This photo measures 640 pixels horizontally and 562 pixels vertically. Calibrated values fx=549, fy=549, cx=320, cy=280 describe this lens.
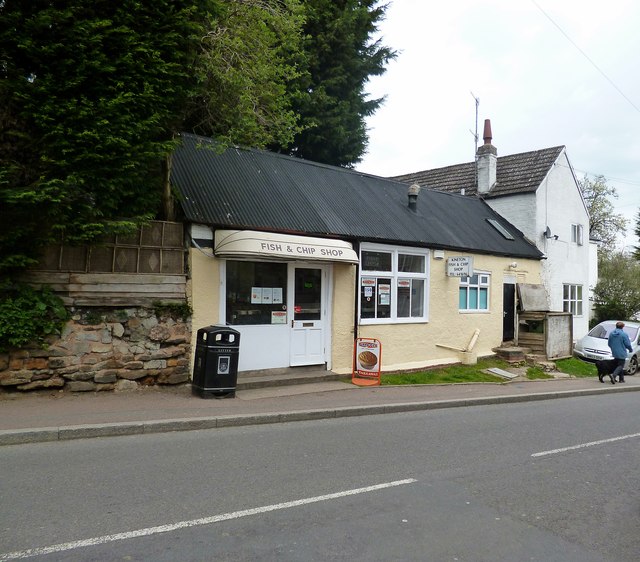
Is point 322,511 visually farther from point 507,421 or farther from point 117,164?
point 117,164

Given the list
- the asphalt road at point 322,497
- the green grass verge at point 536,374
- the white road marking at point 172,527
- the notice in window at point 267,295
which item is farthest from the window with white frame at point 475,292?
the white road marking at point 172,527

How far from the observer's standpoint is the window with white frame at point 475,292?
16328 mm

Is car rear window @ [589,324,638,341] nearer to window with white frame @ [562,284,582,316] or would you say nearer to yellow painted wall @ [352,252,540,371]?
window with white frame @ [562,284,582,316]

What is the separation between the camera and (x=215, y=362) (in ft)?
31.5

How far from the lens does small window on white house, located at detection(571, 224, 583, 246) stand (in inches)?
873

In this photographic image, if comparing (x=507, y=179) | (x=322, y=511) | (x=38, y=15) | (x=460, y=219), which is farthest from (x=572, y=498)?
(x=507, y=179)

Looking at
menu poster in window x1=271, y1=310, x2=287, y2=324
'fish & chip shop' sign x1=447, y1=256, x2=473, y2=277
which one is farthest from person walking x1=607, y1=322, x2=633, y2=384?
menu poster in window x1=271, y1=310, x2=287, y2=324

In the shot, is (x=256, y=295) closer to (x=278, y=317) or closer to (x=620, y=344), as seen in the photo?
(x=278, y=317)

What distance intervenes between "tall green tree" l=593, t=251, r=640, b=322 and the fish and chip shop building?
10.8 m

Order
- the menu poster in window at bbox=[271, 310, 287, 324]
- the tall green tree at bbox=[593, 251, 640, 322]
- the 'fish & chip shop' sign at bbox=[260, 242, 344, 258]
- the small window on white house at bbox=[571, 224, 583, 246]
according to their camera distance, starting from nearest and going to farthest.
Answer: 1. the 'fish & chip shop' sign at bbox=[260, 242, 344, 258]
2. the menu poster in window at bbox=[271, 310, 287, 324]
3. the small window on white house at bbox=[571, 224, 583, 246]
4. the tall green tree at bbox=[593, 251, 640, 322]

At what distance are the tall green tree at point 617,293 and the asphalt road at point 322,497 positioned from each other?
20.0 metres

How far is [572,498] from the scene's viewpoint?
550 centimetres

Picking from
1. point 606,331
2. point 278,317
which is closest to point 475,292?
point 606,331

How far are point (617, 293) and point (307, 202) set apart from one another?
19.5 m
